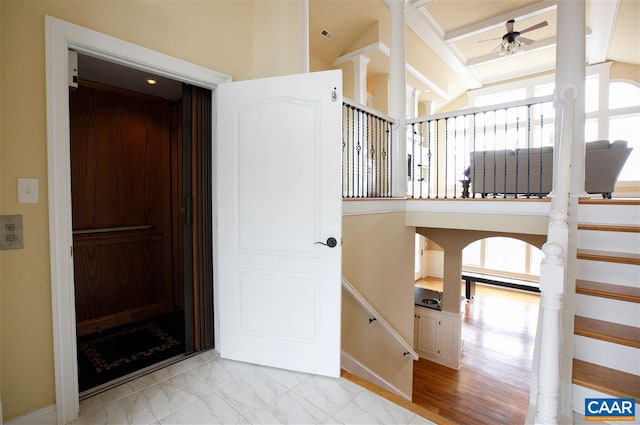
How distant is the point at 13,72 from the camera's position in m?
1.63

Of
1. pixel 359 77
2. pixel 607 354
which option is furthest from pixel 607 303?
pixel 359 77

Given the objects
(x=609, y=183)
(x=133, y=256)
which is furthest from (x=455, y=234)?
(x=133, y=256)

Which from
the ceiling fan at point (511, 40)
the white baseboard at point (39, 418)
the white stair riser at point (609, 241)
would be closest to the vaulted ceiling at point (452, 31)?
the ceiling fan at point (511, 40)

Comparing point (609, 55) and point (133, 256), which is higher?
point (609, 55)

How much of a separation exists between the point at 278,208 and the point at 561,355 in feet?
6.31

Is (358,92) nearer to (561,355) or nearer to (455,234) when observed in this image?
(455,234)

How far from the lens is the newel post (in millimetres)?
1196

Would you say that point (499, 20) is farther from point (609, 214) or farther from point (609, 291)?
point (609, 291)

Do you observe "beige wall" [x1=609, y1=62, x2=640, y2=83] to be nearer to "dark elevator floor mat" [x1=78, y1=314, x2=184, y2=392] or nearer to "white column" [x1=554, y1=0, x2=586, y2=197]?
"white column" [x1=554, y1=0, x2=586, y2=197]

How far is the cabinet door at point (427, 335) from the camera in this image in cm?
628

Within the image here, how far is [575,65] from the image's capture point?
8.30 ft

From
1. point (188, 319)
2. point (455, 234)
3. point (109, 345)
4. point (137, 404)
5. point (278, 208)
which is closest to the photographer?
point (137, 404)

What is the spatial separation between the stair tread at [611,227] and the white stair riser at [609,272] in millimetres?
276

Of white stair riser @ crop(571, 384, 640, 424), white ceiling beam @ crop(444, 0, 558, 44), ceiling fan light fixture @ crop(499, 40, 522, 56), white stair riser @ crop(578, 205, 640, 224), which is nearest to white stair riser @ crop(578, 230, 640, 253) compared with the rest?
white stair riser @ crop(578, 205, 640, 224)
